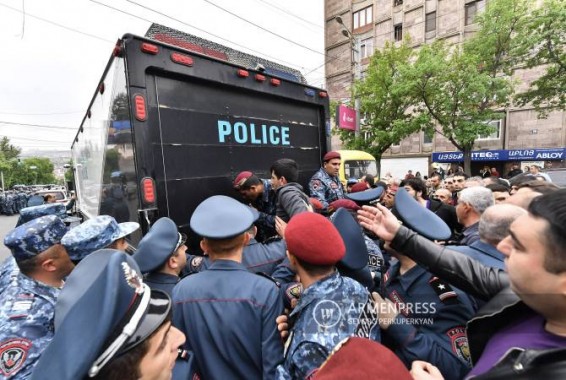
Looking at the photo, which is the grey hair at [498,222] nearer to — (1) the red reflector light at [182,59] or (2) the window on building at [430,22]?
(1) the red reflector light at [182,59]

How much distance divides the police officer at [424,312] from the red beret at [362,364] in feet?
2.61

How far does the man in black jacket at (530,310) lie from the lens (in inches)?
34.0

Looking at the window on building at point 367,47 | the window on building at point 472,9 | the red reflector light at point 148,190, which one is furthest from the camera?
the window on building at point 367,47

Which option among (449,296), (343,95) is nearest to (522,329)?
(449,296)

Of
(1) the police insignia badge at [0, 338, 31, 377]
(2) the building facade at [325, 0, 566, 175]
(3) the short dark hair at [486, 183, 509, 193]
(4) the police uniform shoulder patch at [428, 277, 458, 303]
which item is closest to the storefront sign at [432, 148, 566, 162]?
(2) the building facade at [325, 0, 566, 175]

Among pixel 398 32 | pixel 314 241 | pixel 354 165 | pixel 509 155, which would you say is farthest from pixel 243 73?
pixel 398 32

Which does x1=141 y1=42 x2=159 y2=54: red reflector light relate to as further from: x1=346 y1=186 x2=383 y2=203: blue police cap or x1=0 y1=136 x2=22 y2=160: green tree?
x1=0 y1=136 x2=22 y2=160: green tree

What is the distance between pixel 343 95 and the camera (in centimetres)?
2858

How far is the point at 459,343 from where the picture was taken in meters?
1.48

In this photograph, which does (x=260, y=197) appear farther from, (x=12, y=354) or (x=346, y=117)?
(x=346, y=117)

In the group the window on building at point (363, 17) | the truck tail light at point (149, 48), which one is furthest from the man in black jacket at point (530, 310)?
the window on building at point (363, 17)

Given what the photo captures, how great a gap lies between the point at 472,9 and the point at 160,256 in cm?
2723

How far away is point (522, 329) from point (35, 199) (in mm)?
8360

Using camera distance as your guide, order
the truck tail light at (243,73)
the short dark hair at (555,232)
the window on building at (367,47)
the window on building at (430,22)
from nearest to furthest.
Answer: the short dark hair at (555,232) < the truck tail light at (243,73) < the window on building at (430,22) < the window on building at (367,47)
